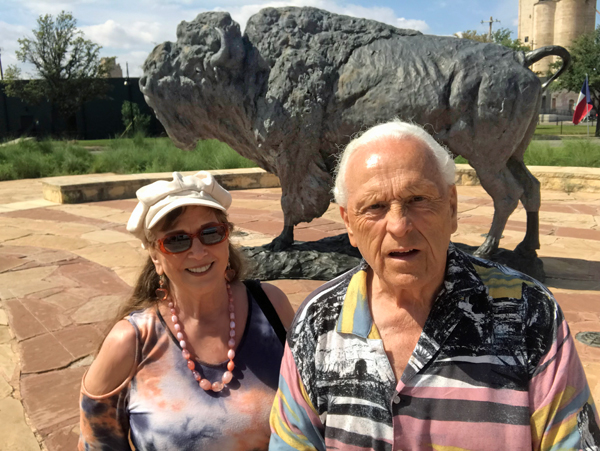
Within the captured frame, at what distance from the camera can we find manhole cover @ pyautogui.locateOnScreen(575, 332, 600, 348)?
301cm

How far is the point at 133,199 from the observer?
899 centimetres

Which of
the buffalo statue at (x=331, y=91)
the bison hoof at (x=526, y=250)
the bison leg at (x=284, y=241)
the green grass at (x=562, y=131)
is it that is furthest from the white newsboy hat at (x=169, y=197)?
the green grass at (x=562, y=131)

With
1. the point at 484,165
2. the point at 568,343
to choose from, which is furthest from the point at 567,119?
the point at 568,343

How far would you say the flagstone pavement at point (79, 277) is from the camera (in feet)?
8.50

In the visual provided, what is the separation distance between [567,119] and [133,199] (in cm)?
4472

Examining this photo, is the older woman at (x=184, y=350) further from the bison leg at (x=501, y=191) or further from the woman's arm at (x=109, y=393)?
the bison leg at (x=501, y=191)

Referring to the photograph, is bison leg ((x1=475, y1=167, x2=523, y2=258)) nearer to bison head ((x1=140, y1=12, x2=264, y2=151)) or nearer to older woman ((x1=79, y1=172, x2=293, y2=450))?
bison head ((x1=140, y1=12, x2=264, y2=151))

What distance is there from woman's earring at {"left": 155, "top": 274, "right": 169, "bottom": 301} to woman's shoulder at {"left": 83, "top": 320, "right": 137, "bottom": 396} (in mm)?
201

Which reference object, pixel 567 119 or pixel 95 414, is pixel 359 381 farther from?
pixel 567 119

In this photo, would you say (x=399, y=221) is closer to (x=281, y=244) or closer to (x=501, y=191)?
(x=501, y=191)

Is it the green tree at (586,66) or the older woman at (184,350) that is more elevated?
the green tree at (586,66)

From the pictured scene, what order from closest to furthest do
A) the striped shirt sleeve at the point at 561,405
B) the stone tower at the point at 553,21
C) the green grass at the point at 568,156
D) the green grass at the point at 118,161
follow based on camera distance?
the striped shirt sleeve at the point at 561,405 → the green grass at the point at 568,156 → the green grass at the point at 118,161 → the stone tower at the point at 553,21

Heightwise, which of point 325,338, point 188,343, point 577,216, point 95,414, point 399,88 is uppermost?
point 399,88

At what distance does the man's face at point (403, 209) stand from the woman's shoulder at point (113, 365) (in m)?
0.80
